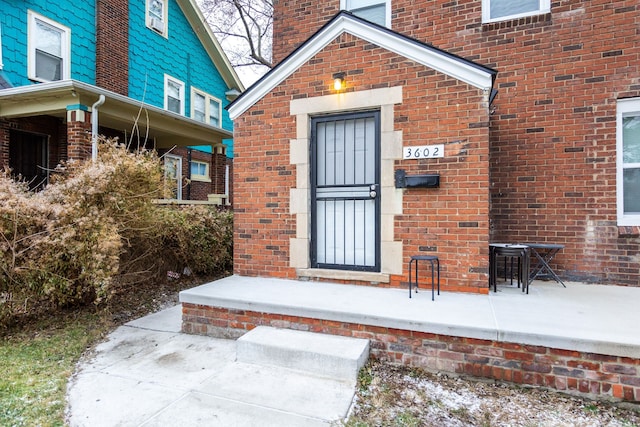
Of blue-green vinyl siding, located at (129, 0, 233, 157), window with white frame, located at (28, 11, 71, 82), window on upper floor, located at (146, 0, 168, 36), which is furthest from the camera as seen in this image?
window on upper floor, located at (146, 0, 168, 36)

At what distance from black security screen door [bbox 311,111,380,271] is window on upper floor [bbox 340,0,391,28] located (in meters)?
2.37

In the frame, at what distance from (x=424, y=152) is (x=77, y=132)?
262 inches

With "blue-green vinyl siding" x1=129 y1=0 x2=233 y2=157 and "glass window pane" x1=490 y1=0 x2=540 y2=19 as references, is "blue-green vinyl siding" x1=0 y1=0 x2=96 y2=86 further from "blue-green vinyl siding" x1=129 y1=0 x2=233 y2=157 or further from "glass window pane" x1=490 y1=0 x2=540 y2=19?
"glass window pane" x1=490 y1=0 x2=540 y2=19

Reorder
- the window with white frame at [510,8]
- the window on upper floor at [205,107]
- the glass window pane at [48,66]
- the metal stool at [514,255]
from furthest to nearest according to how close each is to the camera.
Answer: the window on upper floor at [205,107], the glass window pane at [48,66], the window with white frame at [510,8], the metal stool at [514,255]

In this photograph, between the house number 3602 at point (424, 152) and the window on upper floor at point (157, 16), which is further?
the window on upper floor at point (157, 16)

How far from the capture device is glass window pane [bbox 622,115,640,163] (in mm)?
4742

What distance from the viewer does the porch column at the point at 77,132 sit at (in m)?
7.12

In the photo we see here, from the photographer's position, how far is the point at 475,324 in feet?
9.91

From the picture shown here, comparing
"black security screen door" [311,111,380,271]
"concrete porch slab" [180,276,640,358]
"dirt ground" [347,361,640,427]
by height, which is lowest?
"dirt ground" [347,361,640,427]

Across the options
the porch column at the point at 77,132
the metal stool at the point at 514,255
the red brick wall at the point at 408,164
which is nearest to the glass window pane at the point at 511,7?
the red brick wall at the point at 408,164

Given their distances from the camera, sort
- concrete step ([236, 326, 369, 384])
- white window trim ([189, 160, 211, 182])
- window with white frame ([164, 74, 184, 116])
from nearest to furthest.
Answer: concrete step ([236, 326, 369, 384]), window with white frame ([164, 74, 184, 116]), white window trim ([189, 160, 211, 182])

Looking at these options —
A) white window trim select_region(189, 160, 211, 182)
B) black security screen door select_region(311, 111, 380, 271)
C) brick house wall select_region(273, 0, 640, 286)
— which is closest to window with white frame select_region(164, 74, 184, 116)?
white window trim select_region(189, 160, 211, 182)

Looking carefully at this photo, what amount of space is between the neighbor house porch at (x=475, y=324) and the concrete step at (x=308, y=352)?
16cm

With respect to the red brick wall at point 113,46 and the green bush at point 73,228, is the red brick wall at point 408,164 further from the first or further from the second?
the red brick wall at point 113,46
